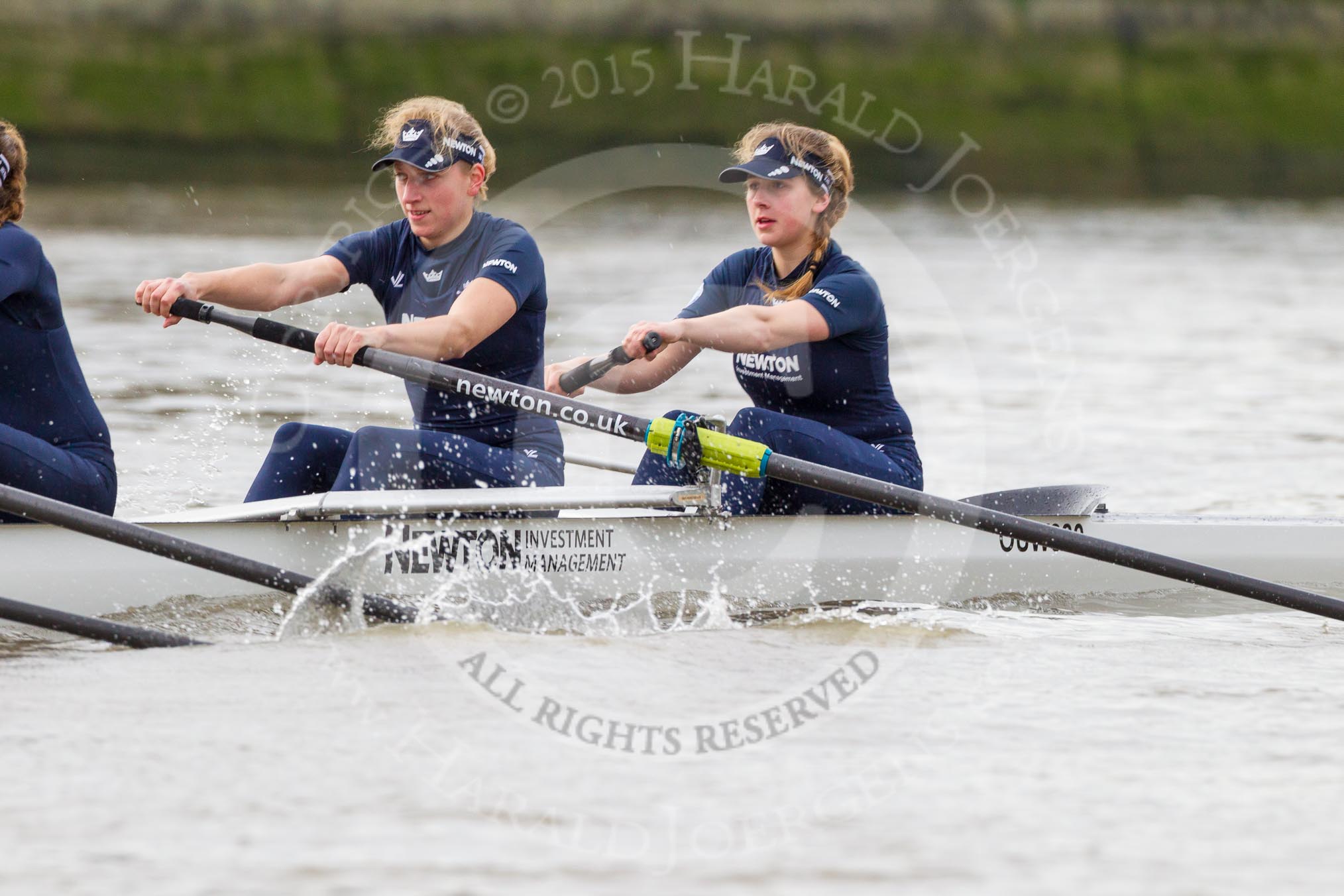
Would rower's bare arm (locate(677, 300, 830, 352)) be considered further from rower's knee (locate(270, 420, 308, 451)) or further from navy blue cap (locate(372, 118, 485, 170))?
A: rower's knee (locate(270, 420, 308, 451))

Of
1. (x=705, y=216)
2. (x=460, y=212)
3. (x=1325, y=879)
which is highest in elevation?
(x=705, y=216)

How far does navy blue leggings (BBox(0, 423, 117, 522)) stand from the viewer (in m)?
4.67

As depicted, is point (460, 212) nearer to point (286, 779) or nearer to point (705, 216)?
point (286, 779)

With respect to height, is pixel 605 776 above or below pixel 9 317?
below

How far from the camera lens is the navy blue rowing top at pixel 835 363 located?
517 cm

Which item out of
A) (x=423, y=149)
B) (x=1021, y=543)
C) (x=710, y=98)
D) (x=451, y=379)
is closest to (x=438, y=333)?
(x=451, y=379)

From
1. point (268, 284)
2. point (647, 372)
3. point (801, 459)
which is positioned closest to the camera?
point (801, 459)

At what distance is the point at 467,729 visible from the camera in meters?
4.12

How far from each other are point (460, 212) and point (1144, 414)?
6.41 m

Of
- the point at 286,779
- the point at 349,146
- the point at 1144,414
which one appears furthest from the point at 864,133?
the point at 286,779

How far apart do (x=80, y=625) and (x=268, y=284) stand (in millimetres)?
1328

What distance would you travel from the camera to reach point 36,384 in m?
Result: 4.81

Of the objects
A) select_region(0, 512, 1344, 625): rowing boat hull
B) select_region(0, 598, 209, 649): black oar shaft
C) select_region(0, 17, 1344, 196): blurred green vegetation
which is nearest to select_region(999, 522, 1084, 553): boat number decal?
select_region(0, 512, 1344, 625): rowing boat hull

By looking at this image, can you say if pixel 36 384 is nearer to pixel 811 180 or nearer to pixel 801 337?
pixel 801 337
